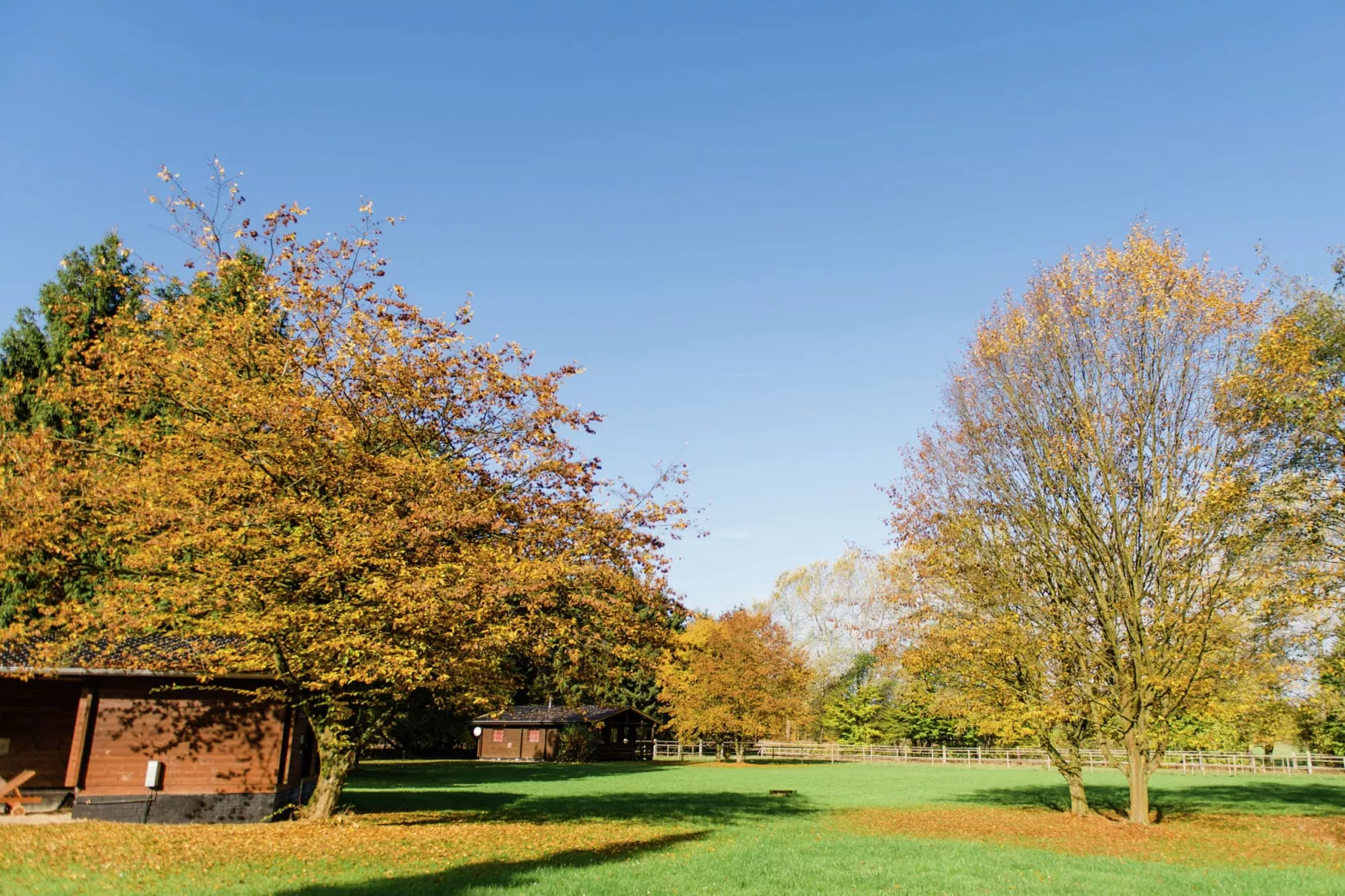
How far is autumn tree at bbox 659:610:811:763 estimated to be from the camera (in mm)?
63188

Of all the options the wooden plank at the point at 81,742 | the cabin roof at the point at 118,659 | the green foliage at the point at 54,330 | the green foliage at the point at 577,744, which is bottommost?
the green foliage at the point at 577,744

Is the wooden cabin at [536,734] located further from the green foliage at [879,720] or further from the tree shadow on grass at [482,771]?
the green foliage at [879,720]

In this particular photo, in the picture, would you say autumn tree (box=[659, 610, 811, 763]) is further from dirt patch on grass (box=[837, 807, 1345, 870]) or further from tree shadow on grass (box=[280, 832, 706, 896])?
tree shadow on grass (box=[280, 832, 706, 896])

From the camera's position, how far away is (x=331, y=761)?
2006cm

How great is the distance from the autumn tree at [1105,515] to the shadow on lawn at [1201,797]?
21.8 ft

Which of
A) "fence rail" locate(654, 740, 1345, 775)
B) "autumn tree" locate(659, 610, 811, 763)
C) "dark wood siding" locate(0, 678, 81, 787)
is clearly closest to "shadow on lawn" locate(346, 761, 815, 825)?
"dark wood siding" locate(0, 678, 81, 787)

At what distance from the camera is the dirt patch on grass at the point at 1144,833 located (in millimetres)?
16938

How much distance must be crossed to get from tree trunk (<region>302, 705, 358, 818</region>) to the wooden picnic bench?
5999 mm

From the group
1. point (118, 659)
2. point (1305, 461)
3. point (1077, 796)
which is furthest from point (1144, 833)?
point (118, 659)

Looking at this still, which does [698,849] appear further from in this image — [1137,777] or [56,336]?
[56,336]

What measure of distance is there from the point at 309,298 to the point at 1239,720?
926 inches

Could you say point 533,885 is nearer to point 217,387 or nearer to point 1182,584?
point 217,387

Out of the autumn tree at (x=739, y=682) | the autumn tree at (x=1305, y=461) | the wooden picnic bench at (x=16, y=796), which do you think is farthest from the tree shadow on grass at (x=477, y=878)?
the autumn tree at (x=739, y=682)

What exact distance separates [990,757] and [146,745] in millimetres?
62357
